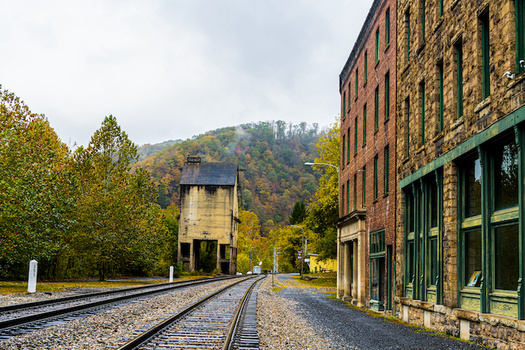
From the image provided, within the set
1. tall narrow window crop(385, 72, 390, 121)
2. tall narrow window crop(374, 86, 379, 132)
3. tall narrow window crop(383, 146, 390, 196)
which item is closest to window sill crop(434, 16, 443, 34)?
tall narrow window crop(385, 72, 390, 121)

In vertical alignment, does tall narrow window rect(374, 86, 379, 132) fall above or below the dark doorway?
above

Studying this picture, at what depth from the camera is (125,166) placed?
40.8m

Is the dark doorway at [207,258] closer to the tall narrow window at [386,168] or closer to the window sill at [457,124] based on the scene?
the tall narrow window at [386,168]

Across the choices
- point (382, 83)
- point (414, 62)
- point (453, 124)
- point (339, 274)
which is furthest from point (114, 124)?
point (453, 124)

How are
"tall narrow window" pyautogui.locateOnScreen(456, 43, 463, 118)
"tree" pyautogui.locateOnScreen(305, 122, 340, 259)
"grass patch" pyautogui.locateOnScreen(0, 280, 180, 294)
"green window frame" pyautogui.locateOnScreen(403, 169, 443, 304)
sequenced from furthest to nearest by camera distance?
"tree" pyautogui.locateOnScreen(305, 122, 340, 259), "grass patch" pyautogui.locateOnScreen(0, 280, 180, 294), "green window frame" pyautogui.locateOnScreen(403, 169, 443, 304), "tall narrow window" pyautogui.locateOnScreen(456, 43, 463, 118)

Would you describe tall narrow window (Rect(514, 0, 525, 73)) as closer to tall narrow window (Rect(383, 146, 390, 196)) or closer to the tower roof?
tall narrow window (Rect(383, 146, 390, 196))

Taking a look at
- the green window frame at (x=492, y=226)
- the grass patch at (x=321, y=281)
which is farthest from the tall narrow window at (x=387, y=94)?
the grass patch at (x=321, y=281)

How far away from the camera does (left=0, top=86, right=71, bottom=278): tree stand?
26.4 metres

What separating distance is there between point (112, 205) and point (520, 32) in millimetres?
31740

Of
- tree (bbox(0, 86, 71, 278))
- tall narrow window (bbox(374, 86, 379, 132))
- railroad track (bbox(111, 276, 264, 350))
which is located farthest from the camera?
tree (bbox(0, 86, 71, 278))

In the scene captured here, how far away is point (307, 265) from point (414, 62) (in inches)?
3226

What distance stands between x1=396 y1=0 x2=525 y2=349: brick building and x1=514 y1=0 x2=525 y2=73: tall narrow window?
19 millimetres

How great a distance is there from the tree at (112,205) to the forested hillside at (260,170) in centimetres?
8786

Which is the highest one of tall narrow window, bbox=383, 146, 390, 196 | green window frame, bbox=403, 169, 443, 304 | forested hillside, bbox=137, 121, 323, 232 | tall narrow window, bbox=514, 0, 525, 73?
forested hillside, bbox=137, 121, 323, 232
